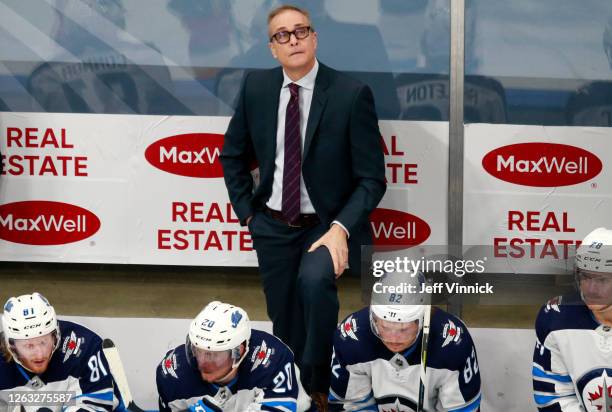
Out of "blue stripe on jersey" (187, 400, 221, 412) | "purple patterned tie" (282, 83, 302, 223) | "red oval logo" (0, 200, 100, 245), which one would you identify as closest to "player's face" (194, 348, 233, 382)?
"blue stripe on jersey" (187, 400, 221, 412)

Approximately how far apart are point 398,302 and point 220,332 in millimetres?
669

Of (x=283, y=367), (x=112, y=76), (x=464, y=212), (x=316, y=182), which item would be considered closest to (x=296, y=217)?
(x=316, y=182)

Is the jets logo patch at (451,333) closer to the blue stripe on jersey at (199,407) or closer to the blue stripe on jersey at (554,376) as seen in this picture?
the blue stripe on jersey at (554,376)

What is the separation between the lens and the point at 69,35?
4.83 m

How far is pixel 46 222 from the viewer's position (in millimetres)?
4977

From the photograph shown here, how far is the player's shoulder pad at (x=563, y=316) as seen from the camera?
12.5 ft

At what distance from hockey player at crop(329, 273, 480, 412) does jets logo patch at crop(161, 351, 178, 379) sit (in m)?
0.61

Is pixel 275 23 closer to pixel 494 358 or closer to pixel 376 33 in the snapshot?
pixel 376 33

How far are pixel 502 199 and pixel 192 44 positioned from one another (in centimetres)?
162

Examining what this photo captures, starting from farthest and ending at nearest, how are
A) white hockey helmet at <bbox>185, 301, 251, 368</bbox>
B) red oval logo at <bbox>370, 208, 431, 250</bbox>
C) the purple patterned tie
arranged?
red oval logo at <bbox>370, 208, 431, 250</bbox> → the purple patterned tie → white hockey helmet at <bbox>185, 301, 251, 368</bbox>

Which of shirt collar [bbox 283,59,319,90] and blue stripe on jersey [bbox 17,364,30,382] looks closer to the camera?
blue stripe on jersey [bbox 17,364,30,382]

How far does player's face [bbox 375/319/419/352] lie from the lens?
377 centimetres

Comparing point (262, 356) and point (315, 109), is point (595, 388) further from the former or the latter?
point (315, 109)

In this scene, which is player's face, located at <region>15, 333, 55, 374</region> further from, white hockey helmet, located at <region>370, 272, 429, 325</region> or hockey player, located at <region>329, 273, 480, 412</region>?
white hockey helmet, located at <region>370, 272, 429, 325</region>
